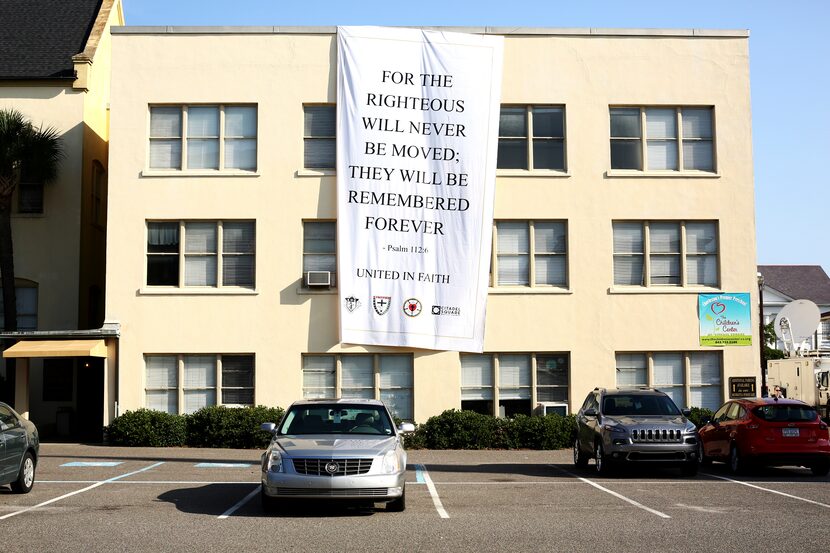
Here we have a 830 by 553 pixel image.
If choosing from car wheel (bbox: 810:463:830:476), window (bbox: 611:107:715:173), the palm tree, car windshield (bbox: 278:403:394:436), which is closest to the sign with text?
window (bbox: 611:107:715:173)

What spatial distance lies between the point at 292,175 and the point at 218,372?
581cm

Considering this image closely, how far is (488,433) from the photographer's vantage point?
26.9 meters

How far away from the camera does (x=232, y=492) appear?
16.4 metres

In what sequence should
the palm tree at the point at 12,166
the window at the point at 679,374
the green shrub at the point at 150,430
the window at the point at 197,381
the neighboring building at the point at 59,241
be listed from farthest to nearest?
the neighboring building at the point at 59,241, the palm tree at the point at 12,166, the window at the point at 679,374, the window at the point at 197,381, the green shrub at the point at 150,430

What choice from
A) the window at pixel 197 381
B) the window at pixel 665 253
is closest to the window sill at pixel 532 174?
the window at pixel 665 253

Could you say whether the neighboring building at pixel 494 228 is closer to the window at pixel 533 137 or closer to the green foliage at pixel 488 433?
the window at pixel 533 137

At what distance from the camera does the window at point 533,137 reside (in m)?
29.1

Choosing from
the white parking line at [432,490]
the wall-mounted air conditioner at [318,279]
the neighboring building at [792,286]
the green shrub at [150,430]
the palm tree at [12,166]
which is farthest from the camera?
the neighboring building at [792,286]

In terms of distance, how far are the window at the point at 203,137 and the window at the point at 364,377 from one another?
5.88 m

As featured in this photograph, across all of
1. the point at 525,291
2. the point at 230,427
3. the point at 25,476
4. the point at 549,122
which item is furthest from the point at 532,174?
the point at 25,476

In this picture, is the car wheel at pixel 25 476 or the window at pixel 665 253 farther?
the window at pixel 665 253

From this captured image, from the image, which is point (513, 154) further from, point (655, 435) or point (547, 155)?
point (655, 435)

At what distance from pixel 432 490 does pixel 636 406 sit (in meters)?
5.03

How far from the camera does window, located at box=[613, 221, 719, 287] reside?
29.1 metres
